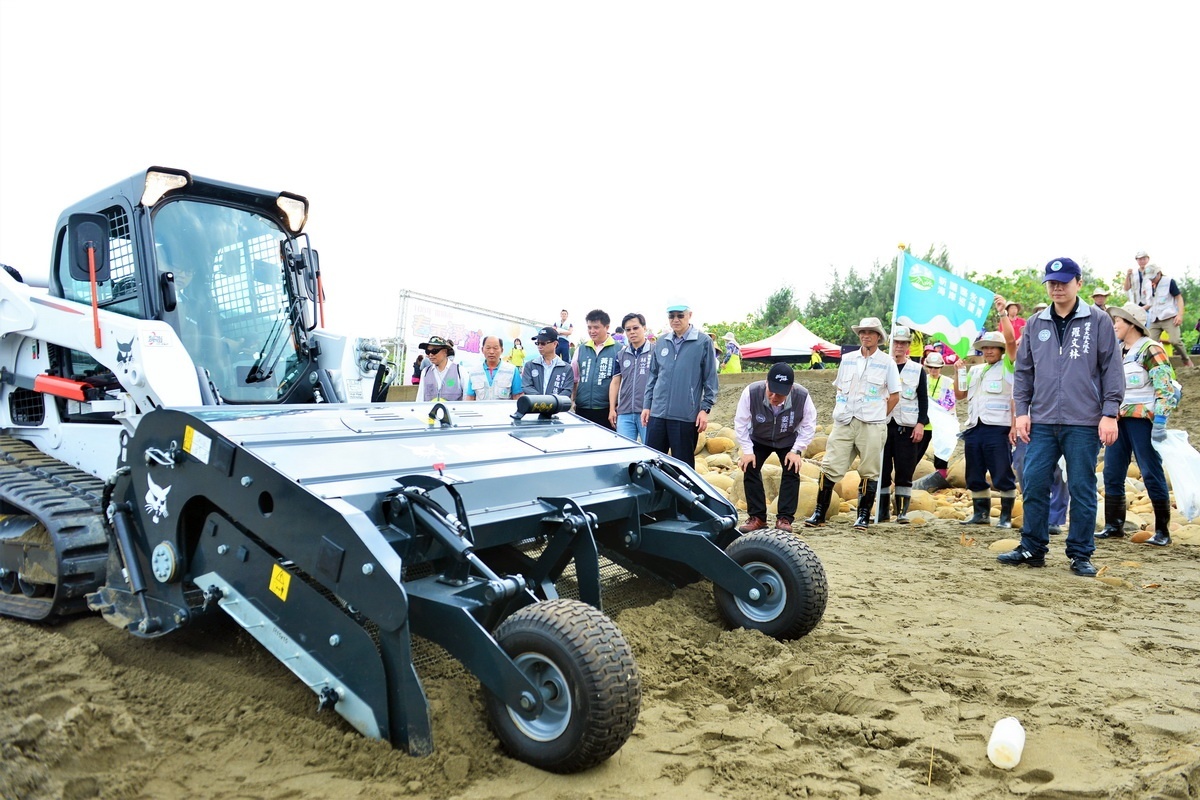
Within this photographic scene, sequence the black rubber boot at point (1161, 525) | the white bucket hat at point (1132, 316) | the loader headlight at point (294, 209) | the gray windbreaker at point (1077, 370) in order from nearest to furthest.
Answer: the loader headlight at point (294, 209)
the gray windbreaker at point (1077, 370)
the black rubber boot at point (1161, 525)
the white bucket hat at point (1132, 316)

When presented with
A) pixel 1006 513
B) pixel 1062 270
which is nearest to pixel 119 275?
pixel 1062 270

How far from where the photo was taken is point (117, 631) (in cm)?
400

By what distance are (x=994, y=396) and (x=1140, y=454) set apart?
132 cm

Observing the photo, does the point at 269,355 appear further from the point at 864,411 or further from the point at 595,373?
the point at 864,411

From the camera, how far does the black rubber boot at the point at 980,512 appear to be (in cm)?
827

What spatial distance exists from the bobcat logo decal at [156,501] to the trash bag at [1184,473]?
7170 millimetres

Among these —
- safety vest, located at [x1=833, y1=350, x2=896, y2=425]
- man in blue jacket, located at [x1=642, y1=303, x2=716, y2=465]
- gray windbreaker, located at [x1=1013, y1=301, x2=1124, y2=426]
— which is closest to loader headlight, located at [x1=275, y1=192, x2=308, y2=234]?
man in blue jacket, located at [x1=642, y1=303, x2=716, y2=465]

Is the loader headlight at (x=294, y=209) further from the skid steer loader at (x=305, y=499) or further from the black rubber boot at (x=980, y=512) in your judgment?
the black rubber boot at (x=980, y=512)

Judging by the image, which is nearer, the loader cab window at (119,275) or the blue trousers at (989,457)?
the loader cab window at (119,275)

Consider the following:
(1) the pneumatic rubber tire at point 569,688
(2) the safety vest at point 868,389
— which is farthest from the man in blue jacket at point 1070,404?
(1) the pneumatic rubber tire at point 569,688

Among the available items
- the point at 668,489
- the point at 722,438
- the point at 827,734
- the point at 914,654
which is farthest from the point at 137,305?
the point at 722,438

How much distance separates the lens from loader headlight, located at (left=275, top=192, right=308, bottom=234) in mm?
5411

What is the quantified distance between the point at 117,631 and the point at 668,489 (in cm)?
268

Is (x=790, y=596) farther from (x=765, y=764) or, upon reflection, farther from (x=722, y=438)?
(x=722, y=438)
